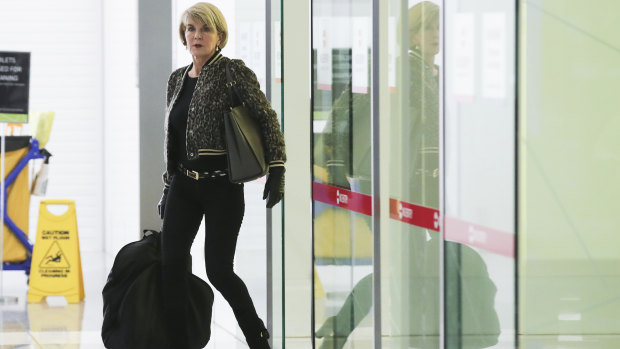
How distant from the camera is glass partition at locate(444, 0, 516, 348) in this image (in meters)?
2.33

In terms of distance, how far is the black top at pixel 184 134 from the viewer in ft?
12.6

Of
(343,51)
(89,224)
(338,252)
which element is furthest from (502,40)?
(89,224)

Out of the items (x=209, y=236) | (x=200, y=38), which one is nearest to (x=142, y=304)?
(x=209, y=236)

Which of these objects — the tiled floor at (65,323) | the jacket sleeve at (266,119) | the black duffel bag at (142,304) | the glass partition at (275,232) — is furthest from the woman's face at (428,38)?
the tiled floor at (65,323)

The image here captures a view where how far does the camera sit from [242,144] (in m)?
3.73

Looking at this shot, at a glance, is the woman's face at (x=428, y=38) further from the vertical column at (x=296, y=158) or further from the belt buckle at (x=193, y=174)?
the vertical column at (x=296, y=158)

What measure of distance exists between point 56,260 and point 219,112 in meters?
3.55

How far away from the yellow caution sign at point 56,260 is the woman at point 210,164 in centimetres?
311

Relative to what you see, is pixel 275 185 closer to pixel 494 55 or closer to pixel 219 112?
pixel 219 112

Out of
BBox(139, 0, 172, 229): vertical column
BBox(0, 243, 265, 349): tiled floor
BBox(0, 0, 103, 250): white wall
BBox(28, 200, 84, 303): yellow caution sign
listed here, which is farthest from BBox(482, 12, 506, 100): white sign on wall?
BBox(0, 0, 103, 250): white wall

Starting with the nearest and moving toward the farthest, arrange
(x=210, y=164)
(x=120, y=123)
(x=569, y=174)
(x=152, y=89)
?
1. (x=569, y=174)
2. (x=210, y=164)
3. (x=152, y=89)
4. (x=120, y=123)

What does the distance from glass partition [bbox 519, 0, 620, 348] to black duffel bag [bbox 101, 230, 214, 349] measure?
2.05m

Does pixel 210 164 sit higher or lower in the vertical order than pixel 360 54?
lower

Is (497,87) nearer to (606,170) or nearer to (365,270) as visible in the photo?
(606,170)
